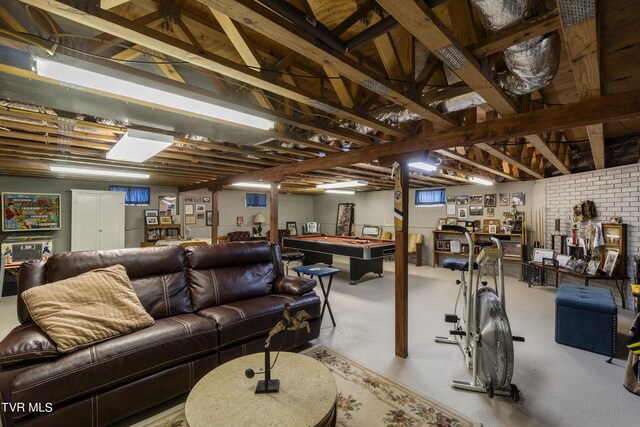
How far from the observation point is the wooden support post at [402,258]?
3.02 metres

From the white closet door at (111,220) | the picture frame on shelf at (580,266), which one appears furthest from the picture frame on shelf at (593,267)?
the white closet door at (111,220)

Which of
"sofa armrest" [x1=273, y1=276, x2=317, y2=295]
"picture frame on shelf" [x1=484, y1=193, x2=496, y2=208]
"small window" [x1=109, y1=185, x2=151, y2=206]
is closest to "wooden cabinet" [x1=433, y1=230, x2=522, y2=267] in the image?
"picture frame on shelf" [x1=484, y1=193, x2=496, y2=208]

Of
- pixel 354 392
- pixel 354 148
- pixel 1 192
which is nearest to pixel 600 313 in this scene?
pixel 354 392

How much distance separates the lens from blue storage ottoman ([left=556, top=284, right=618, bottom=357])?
3.04 metres

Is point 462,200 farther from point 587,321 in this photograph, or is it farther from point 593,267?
point 587,321

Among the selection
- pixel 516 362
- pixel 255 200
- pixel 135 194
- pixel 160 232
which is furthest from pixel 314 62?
pixel 255 200

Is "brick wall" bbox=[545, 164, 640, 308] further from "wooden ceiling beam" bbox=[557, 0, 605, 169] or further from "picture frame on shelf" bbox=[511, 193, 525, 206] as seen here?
"wooden ceiling beam" bbox=[557, 0, 605, 169]

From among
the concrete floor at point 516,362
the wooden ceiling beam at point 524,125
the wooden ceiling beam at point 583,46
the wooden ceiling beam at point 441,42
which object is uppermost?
the wooden ceiling beam at point 583,46

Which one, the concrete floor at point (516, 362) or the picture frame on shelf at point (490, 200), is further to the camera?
the picture frame on shelf at point (490, 200)

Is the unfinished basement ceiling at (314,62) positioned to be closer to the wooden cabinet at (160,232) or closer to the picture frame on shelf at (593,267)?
the picture frame on shelf at (593,267)

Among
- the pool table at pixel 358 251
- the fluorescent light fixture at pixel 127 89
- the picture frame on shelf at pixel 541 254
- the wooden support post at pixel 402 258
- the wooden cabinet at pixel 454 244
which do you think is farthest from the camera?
the wooden cabinet at pixel 454 244

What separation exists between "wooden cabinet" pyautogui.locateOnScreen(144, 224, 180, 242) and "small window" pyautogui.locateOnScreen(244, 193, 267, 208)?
255 cm

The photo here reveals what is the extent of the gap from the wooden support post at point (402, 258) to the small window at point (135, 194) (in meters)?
7.31

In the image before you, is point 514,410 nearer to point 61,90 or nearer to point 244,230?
point 61,90
